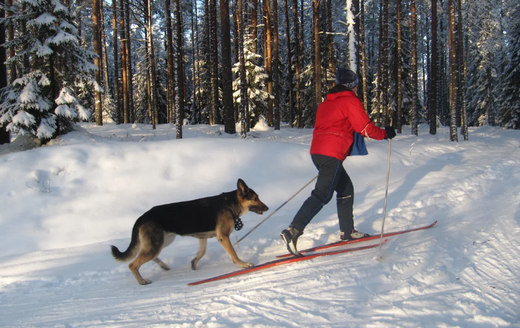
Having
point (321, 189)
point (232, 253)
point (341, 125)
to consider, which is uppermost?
point (341, 125)

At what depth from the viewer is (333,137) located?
4938 mm

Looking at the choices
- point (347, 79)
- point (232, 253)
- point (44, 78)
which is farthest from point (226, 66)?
point (232, 253)

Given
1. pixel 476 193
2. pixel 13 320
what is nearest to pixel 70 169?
pixel 13 320

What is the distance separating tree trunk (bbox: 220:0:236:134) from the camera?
15.6m

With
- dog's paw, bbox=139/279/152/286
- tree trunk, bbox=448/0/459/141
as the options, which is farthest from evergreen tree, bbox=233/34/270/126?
dog's paw, bbox=139/279/152/286

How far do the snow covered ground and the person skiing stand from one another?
2.06ft

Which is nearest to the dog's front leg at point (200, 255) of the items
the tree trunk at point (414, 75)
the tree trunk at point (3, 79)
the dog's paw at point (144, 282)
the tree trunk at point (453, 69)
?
the dog's paw at point (144, 282)

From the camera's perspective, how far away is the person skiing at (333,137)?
15.8ft

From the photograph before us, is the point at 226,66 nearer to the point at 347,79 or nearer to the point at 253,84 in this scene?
the point at 253,84

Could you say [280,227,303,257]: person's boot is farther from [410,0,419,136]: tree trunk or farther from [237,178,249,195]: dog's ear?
[410,0,419,136]: tree trunk

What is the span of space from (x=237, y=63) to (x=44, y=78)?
1210cm

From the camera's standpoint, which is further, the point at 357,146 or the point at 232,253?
the point at 357,146

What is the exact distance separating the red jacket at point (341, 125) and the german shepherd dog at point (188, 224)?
4.25ft

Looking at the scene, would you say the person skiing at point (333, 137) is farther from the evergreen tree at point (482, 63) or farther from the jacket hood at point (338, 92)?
the evergreen tree at point (482, 63)
